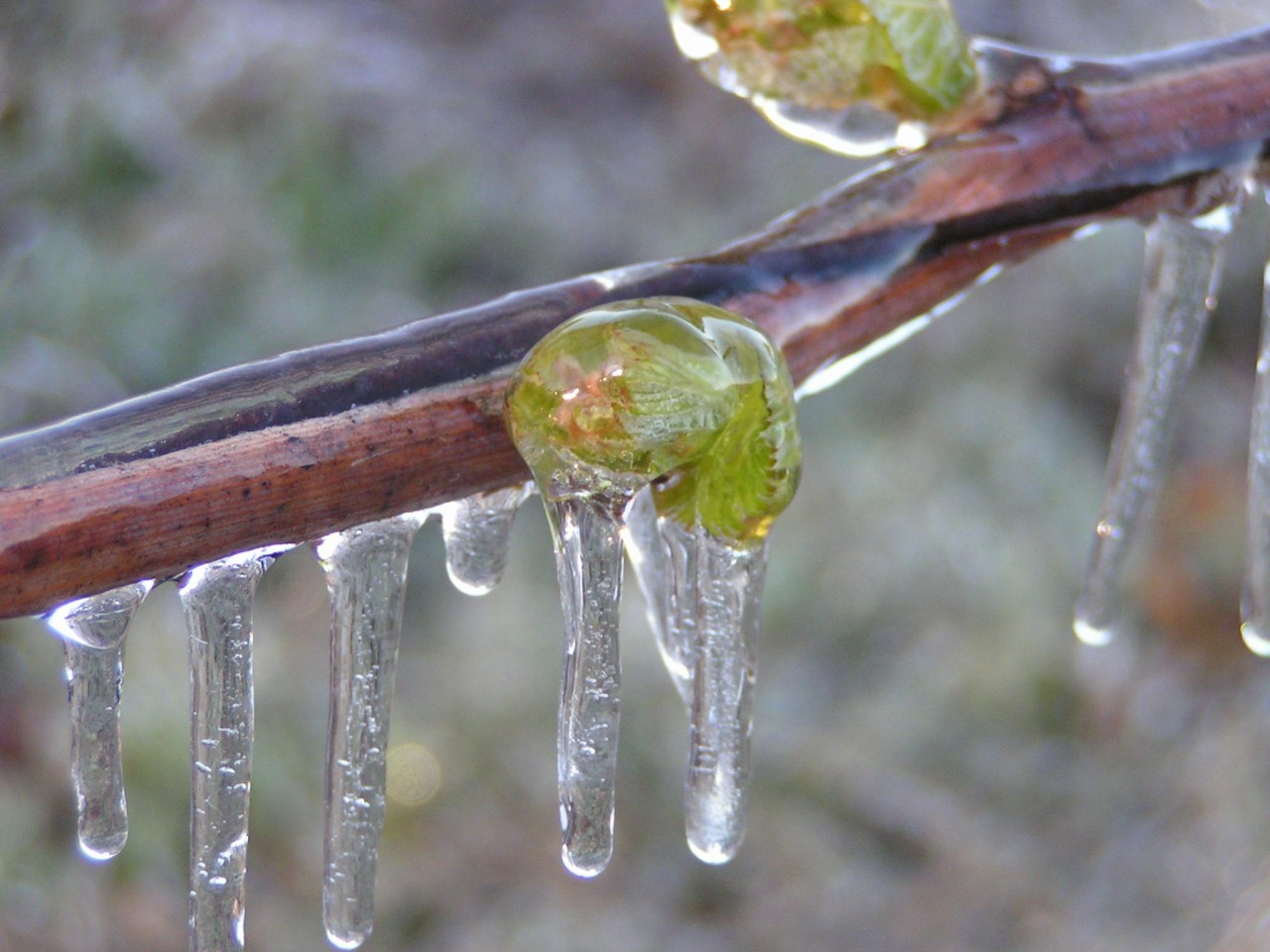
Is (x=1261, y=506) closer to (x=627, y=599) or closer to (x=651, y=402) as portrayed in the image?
(x=651, y=402)

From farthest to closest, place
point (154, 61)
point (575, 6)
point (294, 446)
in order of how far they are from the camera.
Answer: point (575, 6) < point (154, 61) < point (294, 446)

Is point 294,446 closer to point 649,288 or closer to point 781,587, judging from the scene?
point 649,288

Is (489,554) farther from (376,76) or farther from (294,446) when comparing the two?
(376,76)

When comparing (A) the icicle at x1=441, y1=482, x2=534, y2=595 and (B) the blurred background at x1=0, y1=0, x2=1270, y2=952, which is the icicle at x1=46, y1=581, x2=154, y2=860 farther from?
(B) the blurred background at x1=0, y1=0, x2=1270, y2=952

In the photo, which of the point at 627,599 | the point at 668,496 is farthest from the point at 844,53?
the point at 627,599

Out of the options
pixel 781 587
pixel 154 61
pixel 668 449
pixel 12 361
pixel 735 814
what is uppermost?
pixel 668 449

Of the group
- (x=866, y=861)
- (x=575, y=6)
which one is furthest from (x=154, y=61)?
(x=866, y=861)

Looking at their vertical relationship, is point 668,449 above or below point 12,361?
above

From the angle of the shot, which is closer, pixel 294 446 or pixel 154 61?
pixel 294 446

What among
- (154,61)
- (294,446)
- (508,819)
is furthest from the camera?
(154,61)
